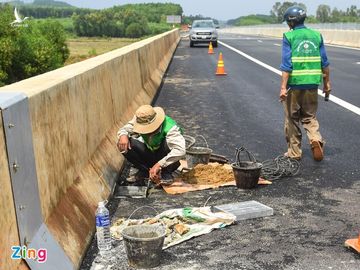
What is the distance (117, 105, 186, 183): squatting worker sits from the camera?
19.2 ft

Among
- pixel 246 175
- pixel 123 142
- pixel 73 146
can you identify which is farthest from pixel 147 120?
pixel 246 175

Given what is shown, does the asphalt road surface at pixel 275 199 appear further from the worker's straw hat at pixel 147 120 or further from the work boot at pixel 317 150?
the worker's straw hat at pixel 147 120

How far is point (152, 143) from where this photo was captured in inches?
244

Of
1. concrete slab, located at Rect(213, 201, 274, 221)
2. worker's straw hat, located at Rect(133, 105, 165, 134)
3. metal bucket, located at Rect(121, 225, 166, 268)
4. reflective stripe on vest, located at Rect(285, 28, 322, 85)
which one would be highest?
reflective stripe on vest, located at Rect(285, 28, 322, 85)

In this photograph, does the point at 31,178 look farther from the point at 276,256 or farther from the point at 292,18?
the point at 292,18

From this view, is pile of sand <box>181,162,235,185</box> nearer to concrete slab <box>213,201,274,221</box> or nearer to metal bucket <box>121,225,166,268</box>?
concrete slab <box>213,201,274,221</box>

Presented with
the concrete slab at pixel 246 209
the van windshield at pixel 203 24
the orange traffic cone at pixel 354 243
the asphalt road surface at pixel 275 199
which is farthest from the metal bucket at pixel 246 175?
the van windshield at pixel 203 24

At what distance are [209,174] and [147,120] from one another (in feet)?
4.27

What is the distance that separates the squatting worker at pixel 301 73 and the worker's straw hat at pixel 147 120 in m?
2.31

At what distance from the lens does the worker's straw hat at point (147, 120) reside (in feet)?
19.1

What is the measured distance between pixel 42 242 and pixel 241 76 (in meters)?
15.3

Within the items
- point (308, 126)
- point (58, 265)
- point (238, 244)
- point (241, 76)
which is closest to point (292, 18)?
point (308, 126)

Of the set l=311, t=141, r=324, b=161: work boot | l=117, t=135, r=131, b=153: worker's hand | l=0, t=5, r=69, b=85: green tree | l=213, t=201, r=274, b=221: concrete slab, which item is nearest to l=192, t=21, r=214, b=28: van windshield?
l=0, t=5, r=69, b=85: green tree

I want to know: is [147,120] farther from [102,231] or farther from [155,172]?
[102,231]
